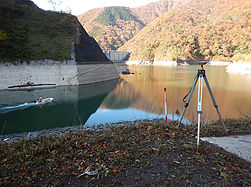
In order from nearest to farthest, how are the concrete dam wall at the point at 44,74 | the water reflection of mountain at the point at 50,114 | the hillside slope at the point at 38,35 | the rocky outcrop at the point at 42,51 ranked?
the water reflection of mountain at the point at 50,114
the concrete dam wall at the point at 44,74
the rocky outcrop at the point at 42,51
the hillside slope at the point at 38,35

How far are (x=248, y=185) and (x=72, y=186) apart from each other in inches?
116

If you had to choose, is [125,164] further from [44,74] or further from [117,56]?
[117,56]

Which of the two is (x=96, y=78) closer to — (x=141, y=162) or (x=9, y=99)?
(x=9, y=99)

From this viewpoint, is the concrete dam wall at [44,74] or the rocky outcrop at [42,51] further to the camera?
the rocky outcrop at [42,51]

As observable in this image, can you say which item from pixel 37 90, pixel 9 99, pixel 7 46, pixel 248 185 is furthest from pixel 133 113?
pixel 7 46

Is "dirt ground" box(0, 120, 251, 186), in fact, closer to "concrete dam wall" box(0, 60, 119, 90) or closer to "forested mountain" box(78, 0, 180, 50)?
"concrete dam wall" box(0, 60, 119, 90)

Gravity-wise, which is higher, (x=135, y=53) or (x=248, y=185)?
(x=135, y=53)

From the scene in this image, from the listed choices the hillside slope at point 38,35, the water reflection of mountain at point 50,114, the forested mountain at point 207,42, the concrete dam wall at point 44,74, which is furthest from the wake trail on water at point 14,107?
the forested mountain at point 207,42

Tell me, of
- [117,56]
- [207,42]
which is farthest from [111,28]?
[207,42]

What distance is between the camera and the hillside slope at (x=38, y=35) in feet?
69.7

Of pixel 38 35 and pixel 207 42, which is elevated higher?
pixel 207 42

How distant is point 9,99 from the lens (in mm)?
15891

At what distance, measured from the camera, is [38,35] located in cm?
2434

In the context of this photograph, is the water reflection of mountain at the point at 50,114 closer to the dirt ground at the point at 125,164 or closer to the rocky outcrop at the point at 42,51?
the rocky outcrop at the point at 42,51
